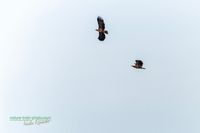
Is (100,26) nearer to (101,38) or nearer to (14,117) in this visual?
(101,38)

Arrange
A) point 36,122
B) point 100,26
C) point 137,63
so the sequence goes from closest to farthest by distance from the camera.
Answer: point 100,26 → point 137,63 → point 36,122

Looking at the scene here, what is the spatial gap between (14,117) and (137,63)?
2497 centimetres

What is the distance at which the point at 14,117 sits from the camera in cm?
8150

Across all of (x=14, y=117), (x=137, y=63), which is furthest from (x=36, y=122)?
(x=137, y=63)

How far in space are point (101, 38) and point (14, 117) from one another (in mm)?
27743

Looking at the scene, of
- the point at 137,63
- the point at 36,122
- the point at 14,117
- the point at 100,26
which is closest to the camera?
the point at 100,26

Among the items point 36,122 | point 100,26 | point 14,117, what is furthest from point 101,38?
point 14,117

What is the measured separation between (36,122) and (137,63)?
16.6 m

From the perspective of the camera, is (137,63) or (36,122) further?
(36,122)

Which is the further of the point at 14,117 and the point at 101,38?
the point at 14,117

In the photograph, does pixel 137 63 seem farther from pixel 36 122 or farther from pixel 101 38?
pixel 36 122

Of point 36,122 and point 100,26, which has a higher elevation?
point 100,26

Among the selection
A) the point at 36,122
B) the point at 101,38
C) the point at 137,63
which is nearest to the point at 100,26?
the point at 101,38

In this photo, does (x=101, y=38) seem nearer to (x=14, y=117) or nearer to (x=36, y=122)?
(x=36, y=122)
